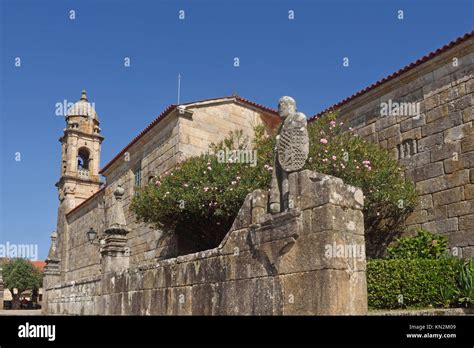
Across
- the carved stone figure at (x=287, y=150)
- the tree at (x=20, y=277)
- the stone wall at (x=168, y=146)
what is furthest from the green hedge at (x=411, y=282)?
A: the tree at (x=20, y=277)

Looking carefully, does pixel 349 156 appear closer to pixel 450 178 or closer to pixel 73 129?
pixel 450 178

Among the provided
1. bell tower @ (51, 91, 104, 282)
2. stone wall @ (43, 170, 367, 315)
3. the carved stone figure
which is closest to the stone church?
stone wall @ (43, 170, 367, 315)

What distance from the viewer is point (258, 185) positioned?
11594 mm

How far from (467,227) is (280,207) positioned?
585 centimetres

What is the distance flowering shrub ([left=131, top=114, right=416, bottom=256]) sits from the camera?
11164 millimetres

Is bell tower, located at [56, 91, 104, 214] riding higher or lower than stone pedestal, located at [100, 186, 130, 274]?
higher

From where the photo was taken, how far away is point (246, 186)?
1162 centimetres

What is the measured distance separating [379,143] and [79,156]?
2551cm

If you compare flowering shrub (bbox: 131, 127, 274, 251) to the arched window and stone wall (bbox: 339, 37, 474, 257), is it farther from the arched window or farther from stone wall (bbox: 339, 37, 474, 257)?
the arched window

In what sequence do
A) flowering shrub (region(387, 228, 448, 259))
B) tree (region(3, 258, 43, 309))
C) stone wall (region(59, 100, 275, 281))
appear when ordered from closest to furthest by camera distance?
1. flowering shrub (region(387, 228, 448, 259))
2. stone wall (region(59, 100, 275, 281))
3. tree (region(3, 258, 43, 309))

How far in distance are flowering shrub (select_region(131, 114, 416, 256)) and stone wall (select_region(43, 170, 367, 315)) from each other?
3965 mm

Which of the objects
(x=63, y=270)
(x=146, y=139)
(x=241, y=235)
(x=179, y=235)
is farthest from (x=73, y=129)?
(x=241, y=235)

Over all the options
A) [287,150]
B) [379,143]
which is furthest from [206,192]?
[287,150]

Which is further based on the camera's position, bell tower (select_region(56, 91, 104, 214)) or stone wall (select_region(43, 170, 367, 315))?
bell tower (select_region(56, 91, 104, 214))
